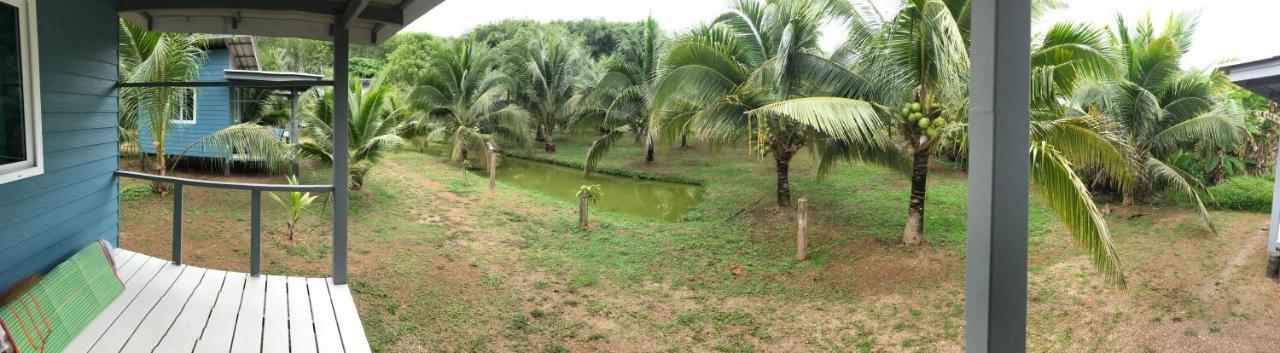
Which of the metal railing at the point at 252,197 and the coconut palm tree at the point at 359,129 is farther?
the coconut palm tree at the point at 359,129

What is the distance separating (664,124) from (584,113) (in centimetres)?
726

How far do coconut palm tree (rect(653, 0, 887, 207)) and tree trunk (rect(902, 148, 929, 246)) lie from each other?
1.56 feet

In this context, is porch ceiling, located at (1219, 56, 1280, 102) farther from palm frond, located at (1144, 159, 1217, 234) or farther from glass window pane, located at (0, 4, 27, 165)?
glass window pane, located at (0, 4, 27, 165)

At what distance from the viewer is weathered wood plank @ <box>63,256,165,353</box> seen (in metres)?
2.94

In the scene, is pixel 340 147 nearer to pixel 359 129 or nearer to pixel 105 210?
pixel 105 210

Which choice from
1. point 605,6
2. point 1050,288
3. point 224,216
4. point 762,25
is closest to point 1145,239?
point 1050,288

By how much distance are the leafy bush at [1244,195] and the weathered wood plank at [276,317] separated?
40.5 ft

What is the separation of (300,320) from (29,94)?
4.83 feet

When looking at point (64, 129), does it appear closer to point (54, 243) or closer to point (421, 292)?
point (54, 243)

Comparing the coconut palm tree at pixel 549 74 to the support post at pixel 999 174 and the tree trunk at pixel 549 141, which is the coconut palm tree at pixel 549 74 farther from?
the support post at pixel 999 174

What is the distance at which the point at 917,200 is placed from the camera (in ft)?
27.9

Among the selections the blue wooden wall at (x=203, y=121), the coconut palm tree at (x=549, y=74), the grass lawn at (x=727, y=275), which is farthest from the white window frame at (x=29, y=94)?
the coconut palm tree at (x=549, y=74)

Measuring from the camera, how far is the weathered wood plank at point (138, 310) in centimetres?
298

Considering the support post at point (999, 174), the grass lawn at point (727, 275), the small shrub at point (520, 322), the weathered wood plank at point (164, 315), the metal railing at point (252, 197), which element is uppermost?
the support post at point (999, 174)
